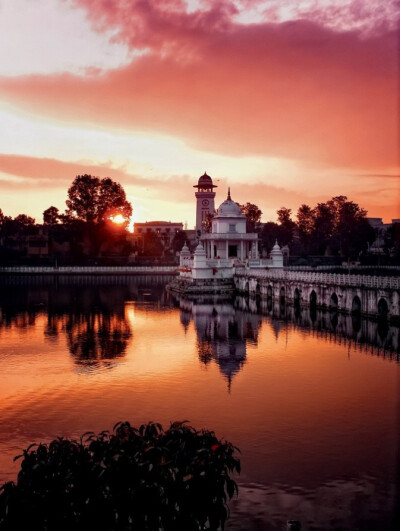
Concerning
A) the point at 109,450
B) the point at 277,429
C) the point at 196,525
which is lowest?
the point at 277,429

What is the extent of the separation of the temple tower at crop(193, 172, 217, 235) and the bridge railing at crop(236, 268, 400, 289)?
5449cm

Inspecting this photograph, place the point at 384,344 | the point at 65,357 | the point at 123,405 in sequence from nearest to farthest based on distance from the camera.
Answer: the point at 123,405
the point at 65,357
the point at 384,344

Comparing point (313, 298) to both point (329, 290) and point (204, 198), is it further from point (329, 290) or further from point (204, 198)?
point (204, 198)

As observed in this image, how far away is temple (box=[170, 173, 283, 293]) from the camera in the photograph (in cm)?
7812

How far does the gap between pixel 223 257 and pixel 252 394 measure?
2333 inches

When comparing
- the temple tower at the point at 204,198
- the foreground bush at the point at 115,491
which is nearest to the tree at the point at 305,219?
the temple tower at the point at 204,198

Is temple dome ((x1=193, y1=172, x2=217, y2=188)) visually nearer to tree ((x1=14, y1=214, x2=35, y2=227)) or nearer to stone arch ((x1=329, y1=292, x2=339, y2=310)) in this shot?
tree ((x1=14, y1=214, x2=35, y2=227))

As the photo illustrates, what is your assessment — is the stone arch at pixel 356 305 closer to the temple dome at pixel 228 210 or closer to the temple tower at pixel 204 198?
the temple dome at pixel 228 210

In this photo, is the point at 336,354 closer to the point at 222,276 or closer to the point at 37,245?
the point at 222,276

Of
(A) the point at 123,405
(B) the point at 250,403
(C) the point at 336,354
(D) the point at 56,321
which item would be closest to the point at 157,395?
(A) the point at 123,405

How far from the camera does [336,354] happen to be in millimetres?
36031

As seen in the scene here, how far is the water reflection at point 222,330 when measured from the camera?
34594 millimetres

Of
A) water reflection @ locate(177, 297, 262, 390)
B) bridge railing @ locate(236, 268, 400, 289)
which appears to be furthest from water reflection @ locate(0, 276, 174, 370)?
bridge railing @ locate(236, 268, 400, 289)

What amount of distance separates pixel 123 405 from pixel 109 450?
13.7 m
